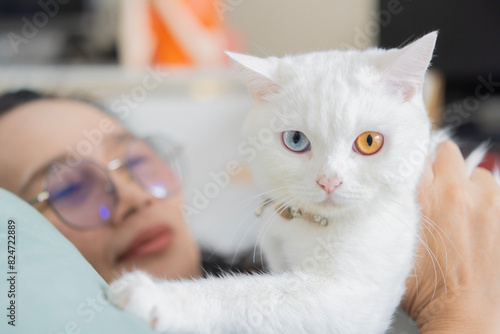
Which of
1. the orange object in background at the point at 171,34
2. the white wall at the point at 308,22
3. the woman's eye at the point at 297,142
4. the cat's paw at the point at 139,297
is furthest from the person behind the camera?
the white wall at the point at 308,22

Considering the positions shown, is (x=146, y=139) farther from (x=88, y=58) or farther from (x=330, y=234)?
(x=88, y=58)

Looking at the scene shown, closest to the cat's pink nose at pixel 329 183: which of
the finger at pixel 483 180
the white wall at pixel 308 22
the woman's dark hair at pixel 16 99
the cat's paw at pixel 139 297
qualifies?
the cat's paw at pixel 139 297

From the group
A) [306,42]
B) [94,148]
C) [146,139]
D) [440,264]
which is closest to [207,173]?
[146,139]

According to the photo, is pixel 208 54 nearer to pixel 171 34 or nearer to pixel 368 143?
pixel 171 34

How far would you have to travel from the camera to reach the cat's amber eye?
531 mm

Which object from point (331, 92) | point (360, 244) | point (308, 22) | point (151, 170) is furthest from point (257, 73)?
point (308, 22)

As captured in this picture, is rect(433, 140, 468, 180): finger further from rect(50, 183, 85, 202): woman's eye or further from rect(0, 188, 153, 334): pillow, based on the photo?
rect(50, 183, 85, 202): woman's eye

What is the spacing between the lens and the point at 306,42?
291cm

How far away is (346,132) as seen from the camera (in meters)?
0.52

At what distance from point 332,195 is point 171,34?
80.6 inches

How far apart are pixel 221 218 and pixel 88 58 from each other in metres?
1.66

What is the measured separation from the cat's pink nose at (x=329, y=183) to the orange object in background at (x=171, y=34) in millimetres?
1988

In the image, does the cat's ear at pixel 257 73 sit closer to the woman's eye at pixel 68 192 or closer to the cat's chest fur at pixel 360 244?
the cat's chest fur at pixel 360 244

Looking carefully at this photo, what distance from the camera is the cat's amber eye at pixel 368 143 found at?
53cm
